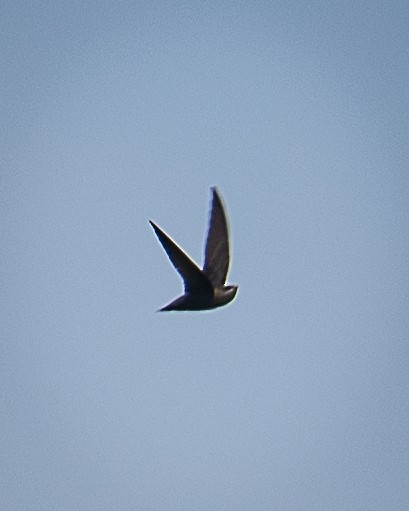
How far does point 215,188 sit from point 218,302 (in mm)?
2095

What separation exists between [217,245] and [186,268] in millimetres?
2076

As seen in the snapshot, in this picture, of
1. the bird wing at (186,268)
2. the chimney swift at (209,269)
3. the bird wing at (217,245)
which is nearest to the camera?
the bird wing at (186,268)

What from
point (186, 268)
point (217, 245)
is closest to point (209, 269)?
point (217, 245)

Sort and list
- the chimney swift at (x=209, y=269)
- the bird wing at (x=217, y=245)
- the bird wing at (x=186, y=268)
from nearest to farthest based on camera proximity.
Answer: the bird wing at (x=186, y=268)
the chimney swift at (x=209, y=269)
the bird wing at (x=217, y=245)

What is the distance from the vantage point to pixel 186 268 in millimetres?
15273

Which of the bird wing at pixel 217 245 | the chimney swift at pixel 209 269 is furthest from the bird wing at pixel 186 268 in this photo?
the bird wing at pixel 217 245

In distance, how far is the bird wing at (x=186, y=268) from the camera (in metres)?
14.4

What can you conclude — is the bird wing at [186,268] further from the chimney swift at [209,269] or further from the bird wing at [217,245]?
the bird wing at [217,245]

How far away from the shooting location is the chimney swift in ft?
49.0

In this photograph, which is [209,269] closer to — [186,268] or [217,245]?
[217,245]

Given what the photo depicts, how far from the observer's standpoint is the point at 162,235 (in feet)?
46.9

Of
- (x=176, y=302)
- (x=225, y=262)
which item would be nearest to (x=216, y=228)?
(x=225, y=262)

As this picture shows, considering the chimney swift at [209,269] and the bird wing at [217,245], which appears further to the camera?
the bird wing at [217,245]

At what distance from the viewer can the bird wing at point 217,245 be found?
1670 centimetres
